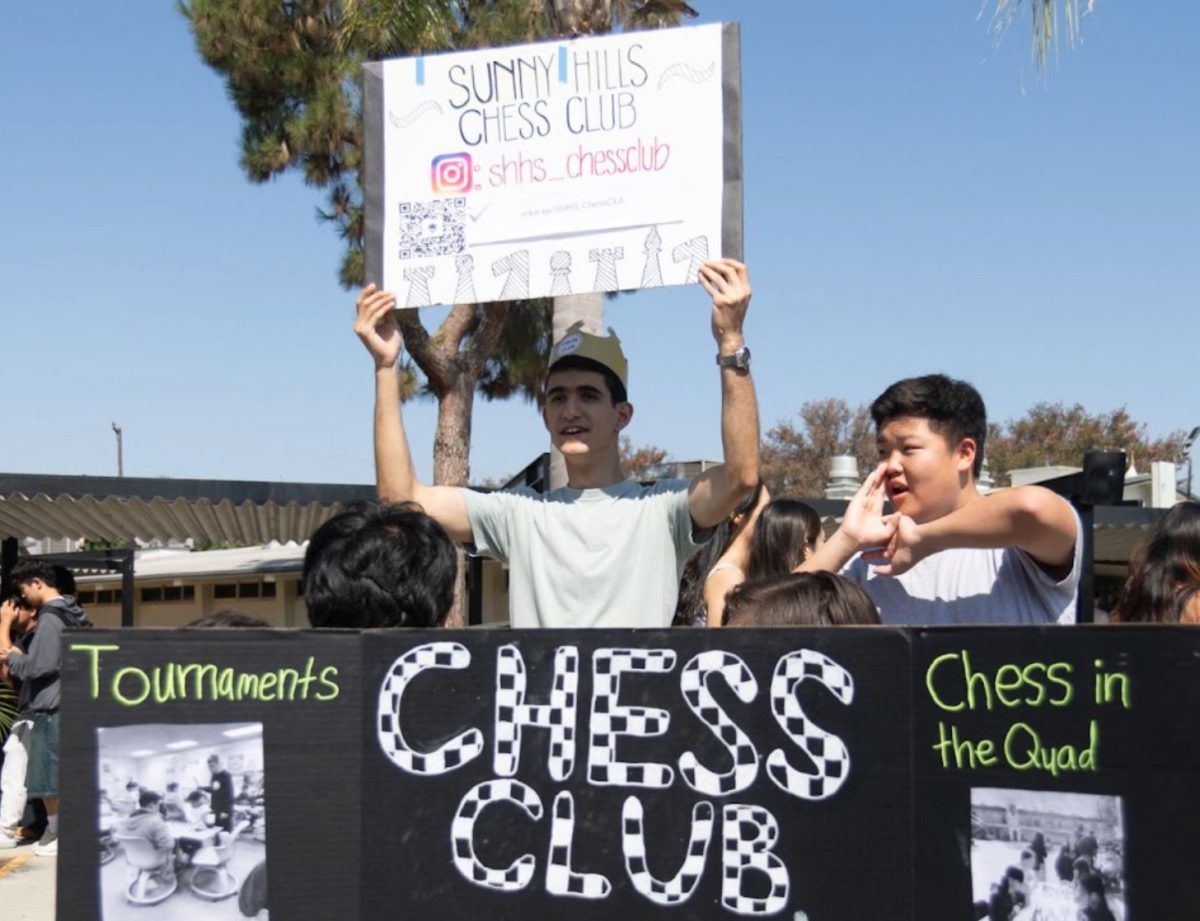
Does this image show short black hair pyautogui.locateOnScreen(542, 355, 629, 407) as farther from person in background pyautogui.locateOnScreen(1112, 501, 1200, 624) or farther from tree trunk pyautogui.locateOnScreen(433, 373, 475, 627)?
tree trunk pyautogui.locateOnScreen(433, 373, 475, 627)

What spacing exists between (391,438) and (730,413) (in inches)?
35.4

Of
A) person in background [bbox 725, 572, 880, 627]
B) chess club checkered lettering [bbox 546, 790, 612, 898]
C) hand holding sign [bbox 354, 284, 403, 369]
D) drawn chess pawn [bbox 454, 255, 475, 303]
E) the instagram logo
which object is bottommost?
chess club checkered lettering [bbox 546, 790, 612, 898]

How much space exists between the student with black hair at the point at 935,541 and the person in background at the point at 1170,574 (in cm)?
68

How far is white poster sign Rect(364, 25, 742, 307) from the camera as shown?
3.37m

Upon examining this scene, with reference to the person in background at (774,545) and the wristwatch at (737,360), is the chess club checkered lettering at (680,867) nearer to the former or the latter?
the wristwatch at (737,360)

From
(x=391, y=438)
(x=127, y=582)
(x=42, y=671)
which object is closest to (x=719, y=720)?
Result: (x=391, y=438)

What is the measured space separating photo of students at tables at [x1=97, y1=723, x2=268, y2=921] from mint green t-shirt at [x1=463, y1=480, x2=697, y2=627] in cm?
95

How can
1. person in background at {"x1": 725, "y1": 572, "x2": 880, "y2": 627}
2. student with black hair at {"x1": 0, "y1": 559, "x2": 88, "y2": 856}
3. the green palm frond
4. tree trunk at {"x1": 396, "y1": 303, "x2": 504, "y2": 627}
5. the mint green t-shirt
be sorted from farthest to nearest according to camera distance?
tree trunk at {"x1": 396, "y1": 303, "x2": 504, "y2": 627} < the green palm frond < student with black hair at {"x1": 0, "y1": 559, "x2": 88, "y2": 856} < the mint green t-shirt < person in background at {"x1": 725, "y1": 572, "x2": 880, "y2": 627}

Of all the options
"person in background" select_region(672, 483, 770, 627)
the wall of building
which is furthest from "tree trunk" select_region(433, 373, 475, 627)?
"person in background" select_region(672, 483, 770, 627)

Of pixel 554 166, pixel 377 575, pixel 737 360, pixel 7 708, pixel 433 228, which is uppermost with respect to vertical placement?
pixel 554 166

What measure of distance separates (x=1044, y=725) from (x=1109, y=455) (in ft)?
5.93

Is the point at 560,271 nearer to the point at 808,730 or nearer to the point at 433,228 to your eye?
the point at 433,228

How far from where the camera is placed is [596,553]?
10.6 feet

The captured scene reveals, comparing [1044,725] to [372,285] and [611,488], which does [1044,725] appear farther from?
[372,285]
